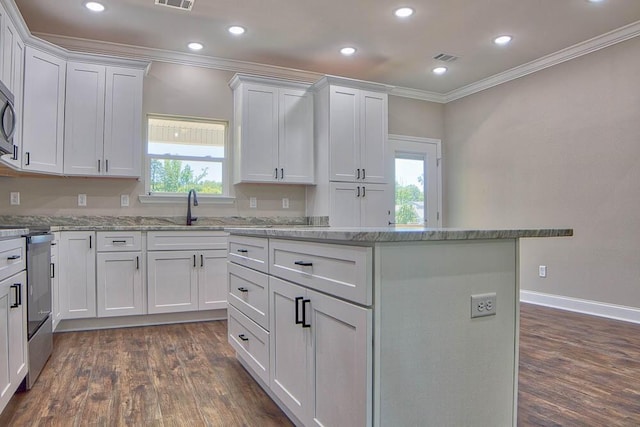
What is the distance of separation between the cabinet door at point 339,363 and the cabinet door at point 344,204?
294 cm

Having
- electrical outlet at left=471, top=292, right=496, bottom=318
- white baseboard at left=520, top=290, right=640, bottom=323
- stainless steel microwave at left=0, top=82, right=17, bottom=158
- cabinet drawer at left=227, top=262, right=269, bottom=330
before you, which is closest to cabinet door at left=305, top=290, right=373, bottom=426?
electrical outlet at left=471, top=292, right=496, bottom=318

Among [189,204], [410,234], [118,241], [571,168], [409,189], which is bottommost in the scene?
[118,241]

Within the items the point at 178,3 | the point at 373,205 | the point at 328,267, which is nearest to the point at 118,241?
the point at 178,3

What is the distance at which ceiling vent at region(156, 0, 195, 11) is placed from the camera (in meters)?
3.39

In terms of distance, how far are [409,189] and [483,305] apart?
4.46 metres

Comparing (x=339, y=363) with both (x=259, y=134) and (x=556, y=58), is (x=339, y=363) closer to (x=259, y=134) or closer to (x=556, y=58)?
(x=259, y=134)

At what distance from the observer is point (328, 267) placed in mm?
1506

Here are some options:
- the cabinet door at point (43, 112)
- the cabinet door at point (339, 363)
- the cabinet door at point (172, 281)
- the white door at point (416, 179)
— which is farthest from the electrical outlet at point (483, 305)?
the white door at point (416, 179)

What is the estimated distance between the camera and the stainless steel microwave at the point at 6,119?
8.09 feet

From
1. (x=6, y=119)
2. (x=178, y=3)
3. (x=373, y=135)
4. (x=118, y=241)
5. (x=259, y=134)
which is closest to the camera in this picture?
(x=6, y=119)

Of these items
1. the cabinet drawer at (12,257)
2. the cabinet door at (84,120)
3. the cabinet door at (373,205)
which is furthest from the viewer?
the cabinet door at (373,205)

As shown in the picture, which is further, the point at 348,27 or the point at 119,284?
the point at 348,27

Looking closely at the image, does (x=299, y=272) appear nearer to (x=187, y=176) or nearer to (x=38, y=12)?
(x=187, y=176)

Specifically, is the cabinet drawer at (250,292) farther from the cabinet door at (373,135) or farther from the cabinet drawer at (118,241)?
the cabinet door at (373,135)
